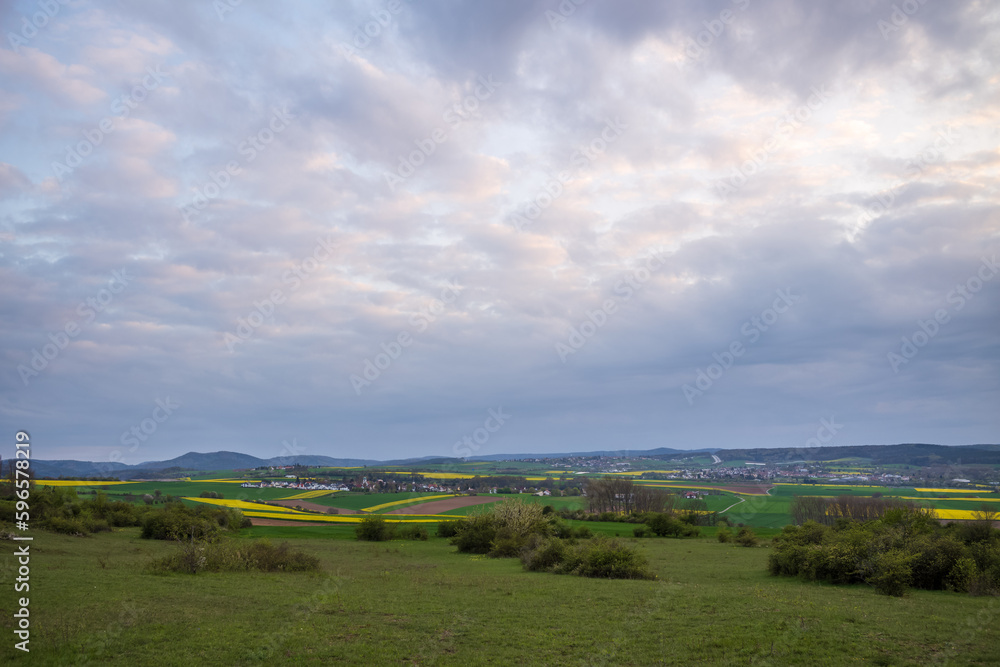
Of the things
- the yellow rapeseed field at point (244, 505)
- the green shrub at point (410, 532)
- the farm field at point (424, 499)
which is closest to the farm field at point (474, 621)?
the green shrub at point (410, 532)

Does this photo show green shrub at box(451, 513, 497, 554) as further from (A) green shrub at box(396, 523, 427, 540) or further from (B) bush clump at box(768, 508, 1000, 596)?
(B) bush clump at box(768, 508, 1000, 596)

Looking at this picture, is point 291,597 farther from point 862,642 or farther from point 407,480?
point 407,480

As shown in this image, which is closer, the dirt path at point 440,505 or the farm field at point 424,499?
the farm field at point 424,499

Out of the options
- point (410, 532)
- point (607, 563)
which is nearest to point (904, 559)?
point (607, 563)

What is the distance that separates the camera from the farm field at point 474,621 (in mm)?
12961

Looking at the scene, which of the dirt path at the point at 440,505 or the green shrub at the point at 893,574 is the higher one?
the green shrub at the point at 893,574

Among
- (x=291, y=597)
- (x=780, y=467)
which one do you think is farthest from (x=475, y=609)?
(x=780, y=467)

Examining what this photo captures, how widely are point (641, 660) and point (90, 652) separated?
1247 centimetres

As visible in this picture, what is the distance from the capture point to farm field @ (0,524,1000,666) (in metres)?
13.0

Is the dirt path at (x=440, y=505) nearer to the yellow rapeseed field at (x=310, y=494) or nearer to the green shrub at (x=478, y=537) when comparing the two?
the yellow rapeseed field at (x=310, y=494)

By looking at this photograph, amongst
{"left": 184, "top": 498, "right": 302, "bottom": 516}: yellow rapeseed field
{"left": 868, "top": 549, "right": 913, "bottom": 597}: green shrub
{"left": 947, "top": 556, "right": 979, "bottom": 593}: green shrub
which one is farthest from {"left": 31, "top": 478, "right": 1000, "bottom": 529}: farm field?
{"left": 868, "top": 549, "right": 913, "bottom": 597}: green shrub

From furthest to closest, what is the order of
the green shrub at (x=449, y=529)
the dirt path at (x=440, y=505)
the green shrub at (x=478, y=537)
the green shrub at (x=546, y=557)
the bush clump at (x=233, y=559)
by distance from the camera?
the dirt path at (x=440, y=505) < the green shrub at (x=449, y=529) < the green shrub at (x=478, y=537) < the green shrub at (x=546, y=557) < the bush clump at (x=233, y=559)

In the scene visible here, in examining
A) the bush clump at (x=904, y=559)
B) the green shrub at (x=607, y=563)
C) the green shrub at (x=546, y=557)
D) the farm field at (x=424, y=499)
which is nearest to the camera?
the bush clump at (x=904, y=559)

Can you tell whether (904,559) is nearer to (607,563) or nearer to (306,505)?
(607,563)
